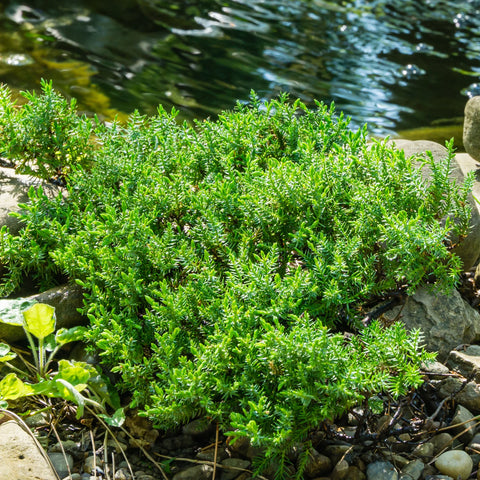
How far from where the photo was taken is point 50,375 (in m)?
3.17

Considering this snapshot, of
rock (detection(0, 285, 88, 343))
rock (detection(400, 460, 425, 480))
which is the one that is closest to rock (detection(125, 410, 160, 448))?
rock (detection(0, 285, 88, 343))

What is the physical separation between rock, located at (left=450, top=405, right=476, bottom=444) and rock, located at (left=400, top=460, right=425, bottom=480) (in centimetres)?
31

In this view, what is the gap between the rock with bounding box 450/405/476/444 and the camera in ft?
9.63

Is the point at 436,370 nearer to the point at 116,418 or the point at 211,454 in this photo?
the point at 211,454

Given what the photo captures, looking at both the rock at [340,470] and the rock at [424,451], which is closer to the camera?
the rock at [340,470]

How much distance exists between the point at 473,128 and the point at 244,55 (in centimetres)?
467

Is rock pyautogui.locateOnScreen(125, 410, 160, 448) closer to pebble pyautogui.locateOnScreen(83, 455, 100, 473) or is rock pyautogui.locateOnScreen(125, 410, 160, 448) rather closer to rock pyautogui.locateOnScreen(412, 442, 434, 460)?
pebble pyautogui.locateOnScreen(83, 455, 100, 473)

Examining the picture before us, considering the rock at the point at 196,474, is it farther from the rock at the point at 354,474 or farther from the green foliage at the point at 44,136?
the green foliage at the point at 44,136

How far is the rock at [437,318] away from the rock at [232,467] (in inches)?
45.0

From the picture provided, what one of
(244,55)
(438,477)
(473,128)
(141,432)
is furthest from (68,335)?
Result: (244,55)

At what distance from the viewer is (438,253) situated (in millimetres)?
2930

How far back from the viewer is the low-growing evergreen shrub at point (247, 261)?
2.49 meters

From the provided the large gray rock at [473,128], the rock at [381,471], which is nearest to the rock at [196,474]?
the rock at [381,471]

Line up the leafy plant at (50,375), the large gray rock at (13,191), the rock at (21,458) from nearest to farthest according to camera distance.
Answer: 1. the rock at (21,458)
2. the leafy plant at (50,375)
3. the large gray rock at (13,191)
